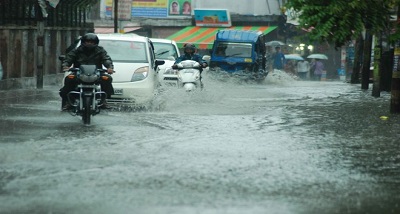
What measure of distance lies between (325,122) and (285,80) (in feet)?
84.8

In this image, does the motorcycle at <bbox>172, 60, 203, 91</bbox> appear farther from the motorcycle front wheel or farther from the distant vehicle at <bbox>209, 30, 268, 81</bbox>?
the distant vehicle at <bbox>209, 30, 268, 81</bbox>

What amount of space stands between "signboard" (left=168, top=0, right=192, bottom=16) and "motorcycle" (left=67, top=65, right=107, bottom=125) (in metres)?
41.7

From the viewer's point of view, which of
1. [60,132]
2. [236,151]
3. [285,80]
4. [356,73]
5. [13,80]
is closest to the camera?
[236,151]

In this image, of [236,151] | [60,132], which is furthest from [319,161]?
[60,132]

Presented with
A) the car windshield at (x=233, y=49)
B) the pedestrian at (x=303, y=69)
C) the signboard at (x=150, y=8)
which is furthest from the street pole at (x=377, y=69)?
the signboard at (x=150, y=8)

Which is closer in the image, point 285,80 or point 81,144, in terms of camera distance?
point 81,144

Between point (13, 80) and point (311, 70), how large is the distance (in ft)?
89.3

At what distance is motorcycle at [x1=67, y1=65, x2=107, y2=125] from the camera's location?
14844mm

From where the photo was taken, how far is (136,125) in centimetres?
1488

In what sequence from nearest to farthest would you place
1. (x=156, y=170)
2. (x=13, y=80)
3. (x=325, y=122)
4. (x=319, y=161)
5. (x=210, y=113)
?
(x=156, y=170), (x=319, y=161), (x=325, y=122), (x=210, y=113), (x=13, y=80)

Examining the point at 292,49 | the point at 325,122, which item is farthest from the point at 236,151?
the point at 292,49

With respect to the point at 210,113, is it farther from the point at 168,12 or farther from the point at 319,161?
the point at 168,12

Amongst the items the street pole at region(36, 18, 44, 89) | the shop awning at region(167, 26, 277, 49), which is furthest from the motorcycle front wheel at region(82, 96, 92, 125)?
the shop awning at region(167, 26, 277, 49)

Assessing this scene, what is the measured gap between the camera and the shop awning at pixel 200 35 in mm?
53125
